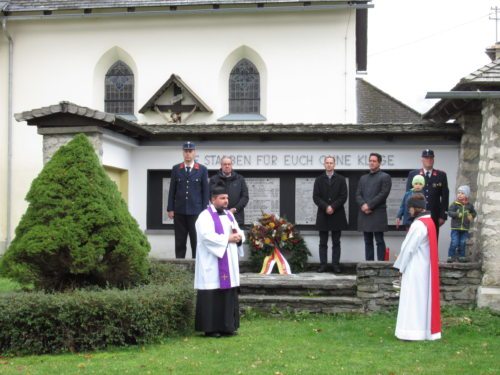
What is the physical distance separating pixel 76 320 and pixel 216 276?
1.96 m

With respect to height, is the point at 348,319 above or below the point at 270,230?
below

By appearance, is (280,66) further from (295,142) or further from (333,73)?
(295,142)

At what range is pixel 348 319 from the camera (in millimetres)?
11352

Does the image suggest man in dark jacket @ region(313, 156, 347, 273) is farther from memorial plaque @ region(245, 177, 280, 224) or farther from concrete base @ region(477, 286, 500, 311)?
concrete base @ region(477, 286, 500, 311)

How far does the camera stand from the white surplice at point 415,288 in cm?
978

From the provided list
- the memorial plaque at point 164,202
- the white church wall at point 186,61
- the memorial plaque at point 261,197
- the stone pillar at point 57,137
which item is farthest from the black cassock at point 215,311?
the white church wall at point 186,61

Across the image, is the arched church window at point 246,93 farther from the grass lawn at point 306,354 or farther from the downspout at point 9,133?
the grass lawn at point 306,354

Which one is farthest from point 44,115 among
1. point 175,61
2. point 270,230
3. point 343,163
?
point 175,61

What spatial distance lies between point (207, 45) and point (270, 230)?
9.77m

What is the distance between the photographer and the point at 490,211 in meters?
11.7

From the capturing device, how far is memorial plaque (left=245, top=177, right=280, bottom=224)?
1528cm

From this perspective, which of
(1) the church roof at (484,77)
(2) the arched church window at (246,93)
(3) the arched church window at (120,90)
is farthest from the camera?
(3) the arched church window at (120,90)

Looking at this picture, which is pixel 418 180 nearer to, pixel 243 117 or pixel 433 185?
pixel 433 185

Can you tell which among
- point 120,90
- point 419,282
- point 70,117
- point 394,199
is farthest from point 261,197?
point 120,90
